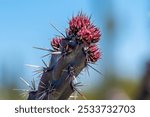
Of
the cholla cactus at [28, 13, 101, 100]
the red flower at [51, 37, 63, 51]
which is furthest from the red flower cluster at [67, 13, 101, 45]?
the red flower at [51, 37, 63, 51]

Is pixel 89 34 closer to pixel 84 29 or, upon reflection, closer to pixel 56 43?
pixel 84 29

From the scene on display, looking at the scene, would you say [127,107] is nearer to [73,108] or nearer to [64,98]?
[73,108]

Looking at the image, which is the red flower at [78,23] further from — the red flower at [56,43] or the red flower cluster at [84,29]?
the red flower at [56,43]

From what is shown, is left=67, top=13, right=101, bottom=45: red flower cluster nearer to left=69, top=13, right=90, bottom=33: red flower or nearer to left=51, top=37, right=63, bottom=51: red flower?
left=69, top=13, right=90, bottom=33: red flower

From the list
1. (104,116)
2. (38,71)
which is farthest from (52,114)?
(38,71)

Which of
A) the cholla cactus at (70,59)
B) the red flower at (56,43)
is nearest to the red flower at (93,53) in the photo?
the cholla cactus at (70,59)

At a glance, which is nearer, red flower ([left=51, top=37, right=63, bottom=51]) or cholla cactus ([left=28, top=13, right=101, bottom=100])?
cholla cactus ([left=28, top=13, right=101, bottom=100])

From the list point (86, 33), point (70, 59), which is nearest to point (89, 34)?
point (86, 33)
